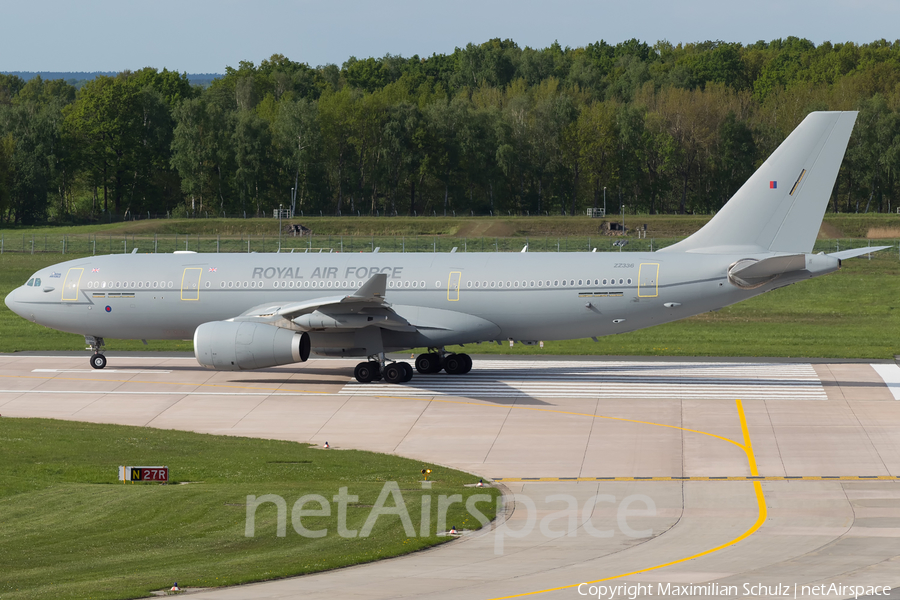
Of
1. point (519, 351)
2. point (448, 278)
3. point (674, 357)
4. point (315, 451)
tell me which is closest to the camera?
point (315, 451)

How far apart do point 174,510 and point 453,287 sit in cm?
1823

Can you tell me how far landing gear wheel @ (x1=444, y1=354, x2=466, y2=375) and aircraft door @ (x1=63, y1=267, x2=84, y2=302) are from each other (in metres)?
14.3

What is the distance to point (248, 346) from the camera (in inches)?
1352

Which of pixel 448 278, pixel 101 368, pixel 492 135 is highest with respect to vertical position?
pixel 492 135

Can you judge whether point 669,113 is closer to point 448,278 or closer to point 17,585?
point 448,278

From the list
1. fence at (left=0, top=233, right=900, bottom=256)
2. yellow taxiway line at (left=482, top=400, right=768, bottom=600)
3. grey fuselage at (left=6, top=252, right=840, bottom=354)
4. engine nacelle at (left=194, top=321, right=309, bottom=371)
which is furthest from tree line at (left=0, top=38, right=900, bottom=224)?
yellow taxiway line at (left=482, top=400, right=768, bottom=600)

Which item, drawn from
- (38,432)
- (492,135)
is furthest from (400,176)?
(38,432)

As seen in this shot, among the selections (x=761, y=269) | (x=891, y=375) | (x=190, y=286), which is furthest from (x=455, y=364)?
(x=891, y=375)

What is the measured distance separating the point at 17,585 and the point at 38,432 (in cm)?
1420

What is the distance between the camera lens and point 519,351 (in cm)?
4622

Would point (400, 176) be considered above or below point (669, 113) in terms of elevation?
below

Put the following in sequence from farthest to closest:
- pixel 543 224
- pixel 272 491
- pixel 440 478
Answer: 1. pixel 543 224
2. pixel 440 478
3. pixel 272 491

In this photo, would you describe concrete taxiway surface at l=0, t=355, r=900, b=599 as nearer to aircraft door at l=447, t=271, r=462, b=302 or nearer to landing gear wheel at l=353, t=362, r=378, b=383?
landing gear wheel at l=353, t=362, r=378, b=383

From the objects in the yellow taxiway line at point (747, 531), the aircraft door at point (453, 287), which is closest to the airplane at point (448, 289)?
the aircraft door at point (453, 287)
